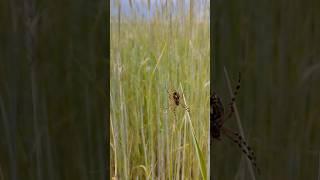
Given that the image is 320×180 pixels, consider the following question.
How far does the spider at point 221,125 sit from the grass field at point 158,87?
0.7 inches

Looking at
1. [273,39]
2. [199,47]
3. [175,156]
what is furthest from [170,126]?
[273,39]

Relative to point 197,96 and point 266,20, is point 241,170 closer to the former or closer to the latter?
point 197,96

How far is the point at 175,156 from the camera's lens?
1.15 meters

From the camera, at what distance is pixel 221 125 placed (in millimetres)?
1187
